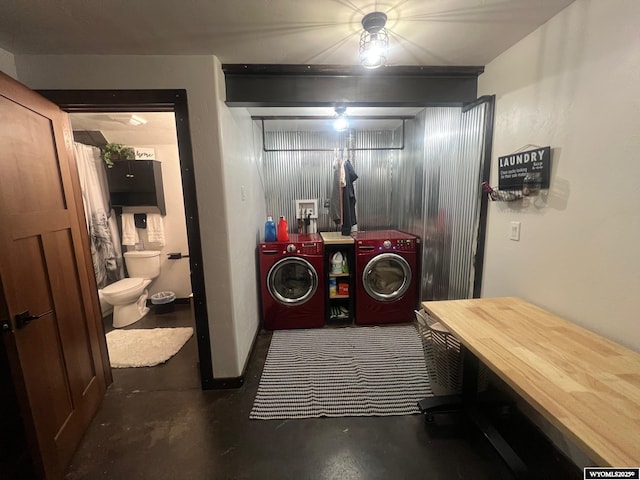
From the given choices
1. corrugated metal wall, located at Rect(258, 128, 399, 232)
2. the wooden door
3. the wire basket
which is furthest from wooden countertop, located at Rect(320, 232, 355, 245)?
the wooden door

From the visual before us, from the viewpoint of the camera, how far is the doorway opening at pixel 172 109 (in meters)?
1.57

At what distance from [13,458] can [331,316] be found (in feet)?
7.65

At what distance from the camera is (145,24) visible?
1.28 metres

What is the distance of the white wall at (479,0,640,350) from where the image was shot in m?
1.04

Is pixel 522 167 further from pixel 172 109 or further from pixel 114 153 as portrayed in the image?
pixel 114 153

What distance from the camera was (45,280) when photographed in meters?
1.33

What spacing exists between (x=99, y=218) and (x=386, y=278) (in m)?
3.34

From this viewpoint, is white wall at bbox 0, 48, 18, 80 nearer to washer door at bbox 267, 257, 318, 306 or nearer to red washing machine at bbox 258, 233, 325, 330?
red washing machine at bbox 258, 233, 325, 330

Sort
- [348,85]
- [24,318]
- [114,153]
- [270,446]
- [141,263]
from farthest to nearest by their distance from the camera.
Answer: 1. [141,263]
2. [114,153]
3. [348,85]
4. [270,446]
5. [24,318]

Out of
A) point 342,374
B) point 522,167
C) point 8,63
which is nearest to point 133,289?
point 8,63

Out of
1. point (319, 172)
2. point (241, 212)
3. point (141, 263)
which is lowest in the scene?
point (141, 263)

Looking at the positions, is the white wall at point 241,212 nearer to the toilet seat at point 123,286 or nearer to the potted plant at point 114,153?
the toilet seat at point 123,286

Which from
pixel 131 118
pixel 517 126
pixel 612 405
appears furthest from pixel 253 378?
pixel 131 118

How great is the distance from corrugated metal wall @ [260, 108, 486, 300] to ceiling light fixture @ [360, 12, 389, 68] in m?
0.93
